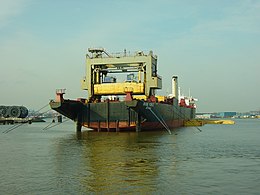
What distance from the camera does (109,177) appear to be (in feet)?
42.0

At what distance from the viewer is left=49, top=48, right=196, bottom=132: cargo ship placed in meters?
37.0

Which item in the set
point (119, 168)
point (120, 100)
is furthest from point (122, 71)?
point (119, 168)

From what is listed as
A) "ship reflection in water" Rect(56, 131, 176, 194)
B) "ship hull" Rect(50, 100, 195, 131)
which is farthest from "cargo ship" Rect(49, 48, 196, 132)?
"ship reflection in water" Rect(56, 131, 176, 194)

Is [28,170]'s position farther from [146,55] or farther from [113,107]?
[146,55]

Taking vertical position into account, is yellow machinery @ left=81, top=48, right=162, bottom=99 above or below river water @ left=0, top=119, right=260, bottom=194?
above

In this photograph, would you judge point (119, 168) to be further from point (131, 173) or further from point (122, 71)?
point (122, 71)

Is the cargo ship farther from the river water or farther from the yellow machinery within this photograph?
the river water

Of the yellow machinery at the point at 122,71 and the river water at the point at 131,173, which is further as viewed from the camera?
the yellow machinery at the point at 122,71

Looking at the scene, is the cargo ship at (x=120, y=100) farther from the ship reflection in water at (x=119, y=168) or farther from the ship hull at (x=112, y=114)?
the ship reflection in water at (x=119, y=168)

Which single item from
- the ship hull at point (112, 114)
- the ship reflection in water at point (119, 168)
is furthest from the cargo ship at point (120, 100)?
the ship reflection in water at point (119, 168)

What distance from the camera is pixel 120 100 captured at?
129 feet

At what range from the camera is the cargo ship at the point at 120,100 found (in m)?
37.0

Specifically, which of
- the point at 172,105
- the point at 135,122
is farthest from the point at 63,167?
the point at 172,105

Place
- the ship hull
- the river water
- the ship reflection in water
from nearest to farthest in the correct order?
the river water
the ship reflection in water
the ship hull
